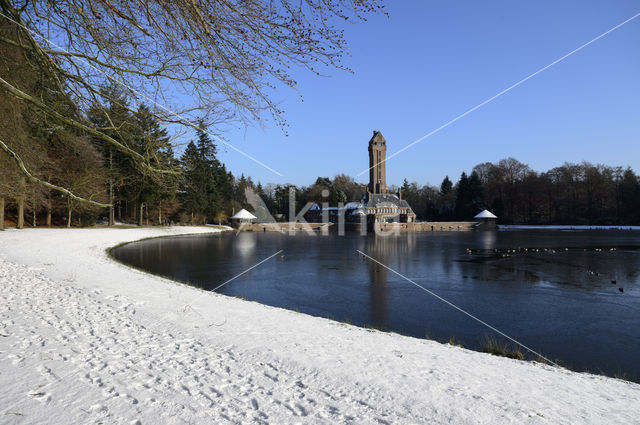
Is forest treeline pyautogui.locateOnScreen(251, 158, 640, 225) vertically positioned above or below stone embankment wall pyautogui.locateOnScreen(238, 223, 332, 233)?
above

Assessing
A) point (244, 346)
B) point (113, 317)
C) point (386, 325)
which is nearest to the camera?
point (244, 346)

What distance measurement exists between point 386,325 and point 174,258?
1472 cm

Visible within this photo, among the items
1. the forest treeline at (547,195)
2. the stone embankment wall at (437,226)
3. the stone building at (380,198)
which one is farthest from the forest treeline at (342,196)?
the stone building at (380,198)

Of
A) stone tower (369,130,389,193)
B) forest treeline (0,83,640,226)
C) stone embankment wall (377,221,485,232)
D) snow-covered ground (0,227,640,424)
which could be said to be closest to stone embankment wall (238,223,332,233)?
forest treeline (0,83,640,226)

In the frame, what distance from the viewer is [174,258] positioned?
1897 centimetres

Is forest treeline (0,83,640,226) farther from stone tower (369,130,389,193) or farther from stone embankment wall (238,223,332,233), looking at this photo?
stone tower (369,130,389,193)

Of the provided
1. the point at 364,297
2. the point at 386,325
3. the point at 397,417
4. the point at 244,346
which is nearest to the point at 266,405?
the point at 397,417

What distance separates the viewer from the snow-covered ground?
3037 mm

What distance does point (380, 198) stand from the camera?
68.6 m

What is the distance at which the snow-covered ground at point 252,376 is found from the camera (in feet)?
9.96

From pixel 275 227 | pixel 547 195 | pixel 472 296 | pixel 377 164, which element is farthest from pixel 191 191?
pixel 547 195

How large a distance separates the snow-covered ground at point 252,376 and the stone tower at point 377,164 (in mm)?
68830

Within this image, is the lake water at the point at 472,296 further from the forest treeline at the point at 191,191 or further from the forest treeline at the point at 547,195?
the forest treeline at the point at 547,195

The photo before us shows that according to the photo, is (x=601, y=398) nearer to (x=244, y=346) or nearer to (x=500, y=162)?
(x=244, y=346)
